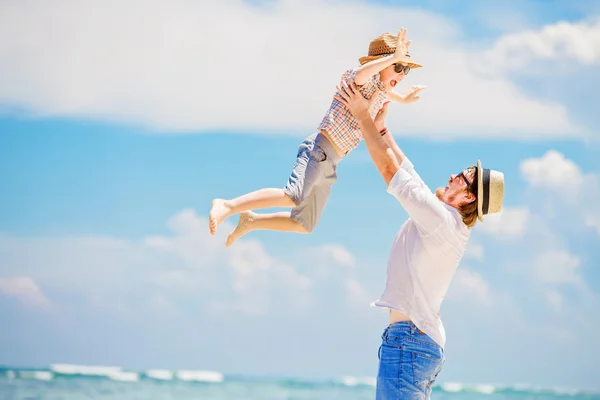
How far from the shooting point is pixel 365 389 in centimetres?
2112

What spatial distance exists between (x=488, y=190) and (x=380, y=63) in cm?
124

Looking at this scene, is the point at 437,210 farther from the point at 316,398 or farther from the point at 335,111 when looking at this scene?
the point at 316,398

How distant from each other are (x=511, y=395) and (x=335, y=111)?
1911 centimetres

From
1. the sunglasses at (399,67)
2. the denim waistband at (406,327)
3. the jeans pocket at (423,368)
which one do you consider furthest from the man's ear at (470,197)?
the sunglasses at (399,67)

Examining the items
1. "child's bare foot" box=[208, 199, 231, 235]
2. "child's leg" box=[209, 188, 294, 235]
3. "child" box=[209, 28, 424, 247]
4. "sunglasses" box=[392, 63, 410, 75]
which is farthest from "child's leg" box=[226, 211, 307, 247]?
"sunglasses" box=[392, 63, 410, 75]

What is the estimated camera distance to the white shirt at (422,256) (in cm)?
362

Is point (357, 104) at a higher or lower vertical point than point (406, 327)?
higher

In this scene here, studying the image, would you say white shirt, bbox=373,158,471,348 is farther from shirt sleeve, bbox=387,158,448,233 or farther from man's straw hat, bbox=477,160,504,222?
man's straw hat, bbox=477,160,504,222

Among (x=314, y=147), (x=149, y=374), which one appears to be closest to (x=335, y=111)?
(x=314, y=147)

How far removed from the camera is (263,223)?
514cm

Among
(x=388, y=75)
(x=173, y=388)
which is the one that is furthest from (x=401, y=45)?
(x=173, y=388)

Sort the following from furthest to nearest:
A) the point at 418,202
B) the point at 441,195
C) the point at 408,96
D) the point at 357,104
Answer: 1. the point at 408,96
2. the point at 357,104
3. the point at 441,195
4. the point at 418,202

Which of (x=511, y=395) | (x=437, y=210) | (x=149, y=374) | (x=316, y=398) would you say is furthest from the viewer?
(x=511, y=395)

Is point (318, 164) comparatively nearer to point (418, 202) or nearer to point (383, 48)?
point (383, 48)
